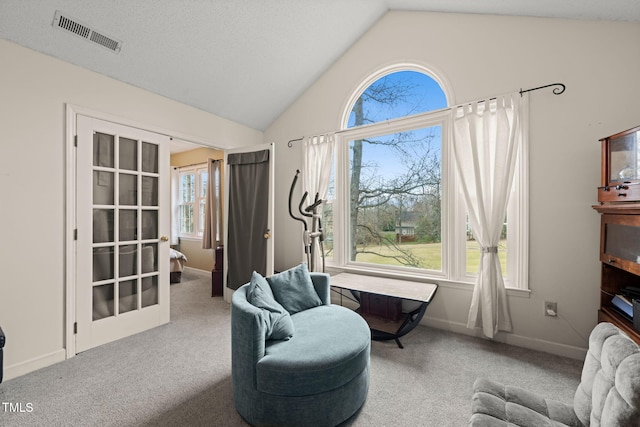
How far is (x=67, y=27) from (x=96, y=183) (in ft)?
4.13

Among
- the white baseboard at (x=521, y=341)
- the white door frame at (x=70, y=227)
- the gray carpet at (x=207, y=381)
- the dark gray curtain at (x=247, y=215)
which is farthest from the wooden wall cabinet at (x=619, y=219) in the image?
the white door frame at (x=70, y=227)

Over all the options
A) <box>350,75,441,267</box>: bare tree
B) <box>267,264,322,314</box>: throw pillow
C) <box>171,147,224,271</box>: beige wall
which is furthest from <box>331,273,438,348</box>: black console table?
<box>171,147,224,271</box>: beige wall

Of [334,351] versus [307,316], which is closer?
[334,351]

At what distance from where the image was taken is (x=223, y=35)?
2605mm

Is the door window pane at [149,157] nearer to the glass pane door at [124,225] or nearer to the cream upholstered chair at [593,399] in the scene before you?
the glass pane door at [124,225]

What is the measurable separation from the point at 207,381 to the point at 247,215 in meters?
2.08

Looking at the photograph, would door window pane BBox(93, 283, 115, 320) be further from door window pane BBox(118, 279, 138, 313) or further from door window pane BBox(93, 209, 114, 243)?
door window pane BBox(93, 209, 114, 243)

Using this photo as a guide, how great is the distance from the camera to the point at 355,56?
335 centimetres

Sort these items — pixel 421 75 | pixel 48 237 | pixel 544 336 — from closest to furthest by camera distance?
pixel 48 237 < pixel 544 336 < pixel 421 75

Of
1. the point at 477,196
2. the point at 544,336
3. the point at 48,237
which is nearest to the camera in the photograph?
the point at 48,237

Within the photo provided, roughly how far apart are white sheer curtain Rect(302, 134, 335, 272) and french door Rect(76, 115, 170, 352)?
1.71 meters

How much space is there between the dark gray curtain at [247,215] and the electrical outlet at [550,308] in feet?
9.61

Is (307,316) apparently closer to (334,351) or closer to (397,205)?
(334,351)

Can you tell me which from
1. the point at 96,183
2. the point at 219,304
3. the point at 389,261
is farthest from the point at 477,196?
the point at 96,183
